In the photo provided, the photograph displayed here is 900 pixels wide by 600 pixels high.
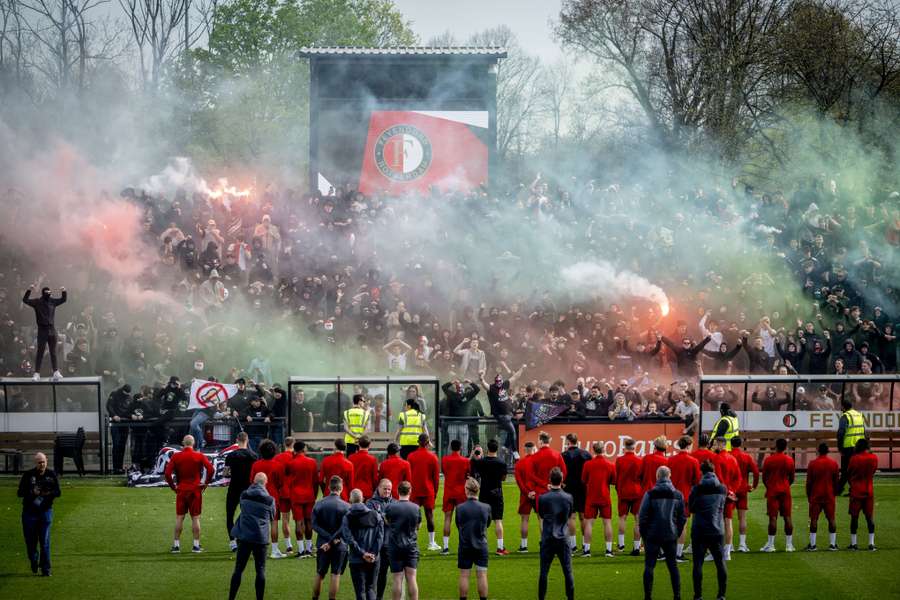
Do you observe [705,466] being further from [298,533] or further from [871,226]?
[871,226]

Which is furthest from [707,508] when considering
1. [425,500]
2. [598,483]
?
[425,500]

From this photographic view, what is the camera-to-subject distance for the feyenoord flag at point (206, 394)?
22.7 m

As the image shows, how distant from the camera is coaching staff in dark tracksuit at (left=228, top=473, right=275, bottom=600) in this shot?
44.8ft

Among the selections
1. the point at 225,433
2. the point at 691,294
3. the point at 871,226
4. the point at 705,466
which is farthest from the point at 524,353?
the point at 705,466

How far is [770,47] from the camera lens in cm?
4441

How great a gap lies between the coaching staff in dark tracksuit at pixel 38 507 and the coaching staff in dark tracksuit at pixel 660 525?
7774mm

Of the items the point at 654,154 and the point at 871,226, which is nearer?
the point at 871,226

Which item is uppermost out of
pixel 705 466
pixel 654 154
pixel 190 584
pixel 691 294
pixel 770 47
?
pixel 770 47

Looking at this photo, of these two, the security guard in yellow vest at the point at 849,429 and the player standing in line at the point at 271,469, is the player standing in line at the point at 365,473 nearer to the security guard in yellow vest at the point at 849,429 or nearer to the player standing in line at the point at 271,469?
the player standing in line at the point at 271,469

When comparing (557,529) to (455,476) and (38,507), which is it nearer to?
(455,476)

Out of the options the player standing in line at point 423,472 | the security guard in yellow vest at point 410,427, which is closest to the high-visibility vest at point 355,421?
the security guard in yellow vest at point 410,427

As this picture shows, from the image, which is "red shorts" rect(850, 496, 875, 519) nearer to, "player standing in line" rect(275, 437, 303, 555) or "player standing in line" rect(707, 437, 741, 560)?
"player standing in line" rect(707, 437, 741, 560)

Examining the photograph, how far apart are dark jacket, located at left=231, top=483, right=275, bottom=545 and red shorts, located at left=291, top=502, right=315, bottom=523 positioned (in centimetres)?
275

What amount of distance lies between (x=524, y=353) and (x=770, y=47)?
22.1 metres
